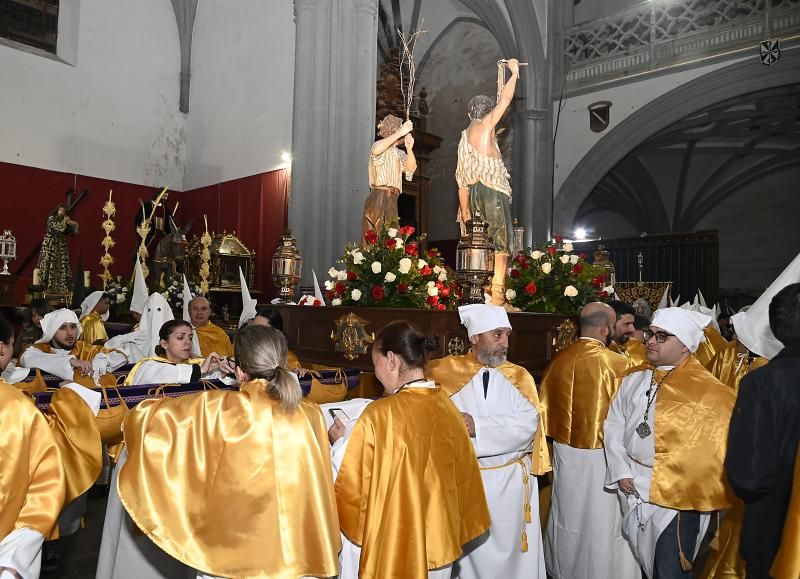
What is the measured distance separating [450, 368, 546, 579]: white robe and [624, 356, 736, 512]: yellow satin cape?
664 millimetres

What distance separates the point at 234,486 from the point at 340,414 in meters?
0.67

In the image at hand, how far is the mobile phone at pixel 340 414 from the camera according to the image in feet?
8.84

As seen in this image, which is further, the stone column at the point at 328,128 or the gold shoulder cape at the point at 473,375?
the stone column at the point at 328,128

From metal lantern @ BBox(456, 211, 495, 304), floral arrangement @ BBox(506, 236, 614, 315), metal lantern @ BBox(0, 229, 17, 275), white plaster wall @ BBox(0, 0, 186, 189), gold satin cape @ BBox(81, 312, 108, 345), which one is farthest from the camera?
white plaster wall @ BBox(0, 0, 186, 189)

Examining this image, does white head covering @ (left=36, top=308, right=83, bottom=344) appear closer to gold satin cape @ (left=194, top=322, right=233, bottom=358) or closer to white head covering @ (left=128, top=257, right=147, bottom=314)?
gold satin cape @ (left=194, top=322, right=233, bottom=358)

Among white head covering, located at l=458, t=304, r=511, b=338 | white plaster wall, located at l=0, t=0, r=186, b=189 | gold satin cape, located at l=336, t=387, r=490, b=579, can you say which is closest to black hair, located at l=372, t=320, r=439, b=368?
gold satin cape, located at l=336, t=387, r=490, b=579

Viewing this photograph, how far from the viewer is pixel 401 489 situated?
2.44 metres

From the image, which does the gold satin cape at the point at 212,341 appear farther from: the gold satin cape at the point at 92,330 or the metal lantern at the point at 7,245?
the metal lantern at the point at 7,245

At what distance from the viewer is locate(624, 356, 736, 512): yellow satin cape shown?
10.5ft

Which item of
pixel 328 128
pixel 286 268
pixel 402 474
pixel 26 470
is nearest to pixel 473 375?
pixel 402 474

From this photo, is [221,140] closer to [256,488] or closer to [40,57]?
[40,57]

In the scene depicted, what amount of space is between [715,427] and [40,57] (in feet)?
46.1

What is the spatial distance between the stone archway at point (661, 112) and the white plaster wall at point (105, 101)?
8996 millimetres

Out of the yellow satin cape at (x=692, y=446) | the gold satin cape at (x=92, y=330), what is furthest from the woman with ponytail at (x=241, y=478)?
the gold satin cape at (x=92, y=330)
